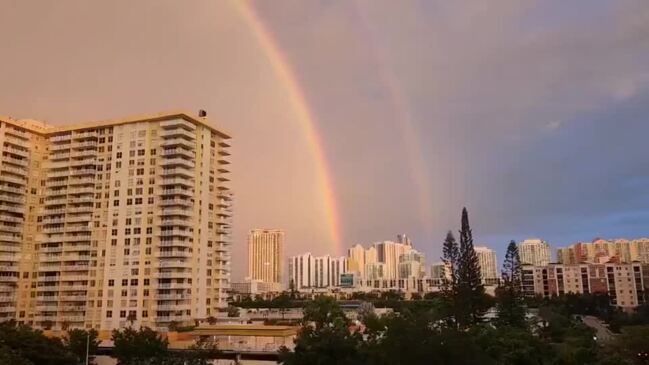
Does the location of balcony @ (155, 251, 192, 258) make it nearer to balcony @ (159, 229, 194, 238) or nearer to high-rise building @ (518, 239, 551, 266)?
balcony @ (159, 229, 194, 238)

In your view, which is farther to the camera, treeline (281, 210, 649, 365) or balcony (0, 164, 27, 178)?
balcony (0, 164, 27, 178)

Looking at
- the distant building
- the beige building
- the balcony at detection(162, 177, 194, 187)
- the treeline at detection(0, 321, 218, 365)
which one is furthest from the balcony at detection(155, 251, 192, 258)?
the distant building

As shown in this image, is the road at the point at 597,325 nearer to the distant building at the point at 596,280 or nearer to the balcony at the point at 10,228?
the distant building at the point at 596,280

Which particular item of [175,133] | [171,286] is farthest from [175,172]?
[171,286]

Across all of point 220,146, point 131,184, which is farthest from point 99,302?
point 220,146

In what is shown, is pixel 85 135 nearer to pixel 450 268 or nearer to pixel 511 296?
pixel 450 268

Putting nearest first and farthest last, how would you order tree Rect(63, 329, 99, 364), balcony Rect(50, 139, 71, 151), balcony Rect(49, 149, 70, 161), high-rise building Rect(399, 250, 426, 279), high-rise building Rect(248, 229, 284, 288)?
tree Rect(63, 329, 99, 364), balcony Rect(49, 149, 70, 161), balcony Rect(50, 139, 71, 151), high-rise building Rect(248, 229, 284, 288), high-rise building Rect(399, 250, 426, 279)
